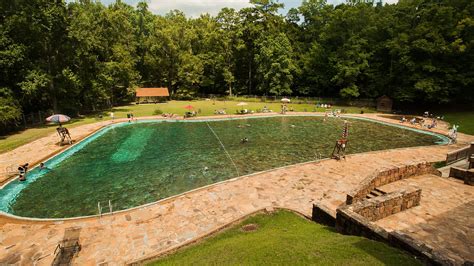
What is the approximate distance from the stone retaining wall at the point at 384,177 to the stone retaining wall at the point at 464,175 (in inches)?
25.1

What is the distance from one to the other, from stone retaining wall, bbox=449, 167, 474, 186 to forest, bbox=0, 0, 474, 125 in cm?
2843

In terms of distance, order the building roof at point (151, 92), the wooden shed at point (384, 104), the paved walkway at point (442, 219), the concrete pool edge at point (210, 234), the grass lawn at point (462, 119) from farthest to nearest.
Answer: the building roof at point (151, 92) < the wooden shed at point (384, 104) < the grass lawn at point (462, 119) < the concrete pool edge at point (210, 234) < the paved walkway at point (442, 219)

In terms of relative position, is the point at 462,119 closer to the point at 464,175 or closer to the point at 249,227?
the point at 464,175

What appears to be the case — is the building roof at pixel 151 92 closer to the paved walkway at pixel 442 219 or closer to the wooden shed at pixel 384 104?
the wooden shed at pixel 384 104

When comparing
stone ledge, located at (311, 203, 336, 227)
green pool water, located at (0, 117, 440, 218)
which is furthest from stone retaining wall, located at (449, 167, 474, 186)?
stone ledge, located at (311, 203, 336, 227)

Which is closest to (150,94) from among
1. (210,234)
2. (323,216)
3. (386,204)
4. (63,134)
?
(63,134)

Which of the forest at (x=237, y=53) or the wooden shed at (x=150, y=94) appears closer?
the forest at (x=237, y=53)

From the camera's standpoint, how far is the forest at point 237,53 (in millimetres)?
27312

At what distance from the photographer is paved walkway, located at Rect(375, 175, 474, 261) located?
279 inches

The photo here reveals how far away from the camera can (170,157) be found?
64.0 ft

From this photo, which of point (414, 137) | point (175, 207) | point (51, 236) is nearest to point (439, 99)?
point (414, 137)

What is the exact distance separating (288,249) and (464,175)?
1162 cm

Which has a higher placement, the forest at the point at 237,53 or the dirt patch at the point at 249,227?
the forest at the point at 237,53

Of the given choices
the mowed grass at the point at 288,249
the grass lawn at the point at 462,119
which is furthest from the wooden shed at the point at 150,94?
the grass lawn at the point at 462,119
